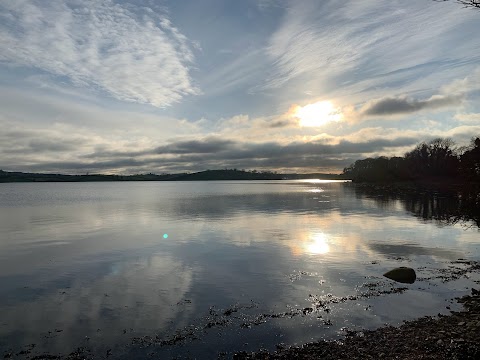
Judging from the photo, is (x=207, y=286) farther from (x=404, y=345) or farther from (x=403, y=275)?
(x=403, y=275)

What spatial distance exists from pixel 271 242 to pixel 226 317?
80.2 feet

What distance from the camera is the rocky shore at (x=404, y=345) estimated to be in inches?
582

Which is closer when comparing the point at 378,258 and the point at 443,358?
the point at 443,358

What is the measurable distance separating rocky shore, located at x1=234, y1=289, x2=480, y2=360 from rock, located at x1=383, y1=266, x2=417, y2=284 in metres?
8.52

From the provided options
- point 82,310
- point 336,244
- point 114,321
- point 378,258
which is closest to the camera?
point 114,321

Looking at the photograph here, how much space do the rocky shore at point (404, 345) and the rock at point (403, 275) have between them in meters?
8.52

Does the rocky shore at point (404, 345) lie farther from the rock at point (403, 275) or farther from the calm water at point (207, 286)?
the rock at point (403, 275)

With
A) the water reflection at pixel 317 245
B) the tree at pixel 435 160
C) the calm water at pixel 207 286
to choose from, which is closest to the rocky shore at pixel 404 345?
the calm water at pixel 207 286

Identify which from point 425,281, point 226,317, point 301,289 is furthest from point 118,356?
point 425,281

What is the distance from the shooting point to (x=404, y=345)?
→ 15805mm

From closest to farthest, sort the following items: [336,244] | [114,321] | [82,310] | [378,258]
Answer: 1. [114,321]
2. [82,310]
3. [378,258]
4. [336,244]

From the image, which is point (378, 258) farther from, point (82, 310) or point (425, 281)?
point (82, 310)

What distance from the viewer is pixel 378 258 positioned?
117 ft

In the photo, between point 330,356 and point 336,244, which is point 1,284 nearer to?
point 330,356
